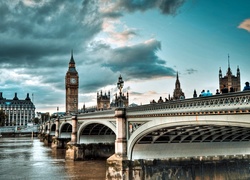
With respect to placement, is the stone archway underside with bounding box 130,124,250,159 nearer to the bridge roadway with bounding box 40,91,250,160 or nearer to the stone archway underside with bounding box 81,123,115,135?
the bridge roadway with bounding box 40,91,250,160

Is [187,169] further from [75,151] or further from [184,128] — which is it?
[75,151]

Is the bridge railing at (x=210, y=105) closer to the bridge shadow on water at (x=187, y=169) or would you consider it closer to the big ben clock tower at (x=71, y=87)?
the bridge shadow on water at (x=187, y=169)

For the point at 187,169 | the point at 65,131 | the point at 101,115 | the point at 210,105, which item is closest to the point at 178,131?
the point at 187,169

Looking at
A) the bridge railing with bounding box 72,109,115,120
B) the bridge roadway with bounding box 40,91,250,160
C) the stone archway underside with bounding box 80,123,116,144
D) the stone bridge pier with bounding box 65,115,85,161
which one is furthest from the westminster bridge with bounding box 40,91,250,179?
the stone archway underside with bounding box 80,123,116,144

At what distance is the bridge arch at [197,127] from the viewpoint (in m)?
14.9

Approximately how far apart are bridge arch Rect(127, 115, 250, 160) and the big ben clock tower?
136934mm

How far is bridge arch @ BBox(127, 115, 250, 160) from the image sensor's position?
14.9m

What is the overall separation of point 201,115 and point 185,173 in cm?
926

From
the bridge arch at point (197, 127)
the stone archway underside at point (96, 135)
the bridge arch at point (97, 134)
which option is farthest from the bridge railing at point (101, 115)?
the bridge arch at point (197, 127)

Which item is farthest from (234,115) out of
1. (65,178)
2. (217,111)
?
(65,178)

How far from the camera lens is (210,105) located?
624 inches

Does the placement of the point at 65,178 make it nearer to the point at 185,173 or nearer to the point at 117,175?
the point at 117,175

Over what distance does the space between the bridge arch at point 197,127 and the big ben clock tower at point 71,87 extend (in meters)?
137

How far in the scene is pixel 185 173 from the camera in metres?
24.5
